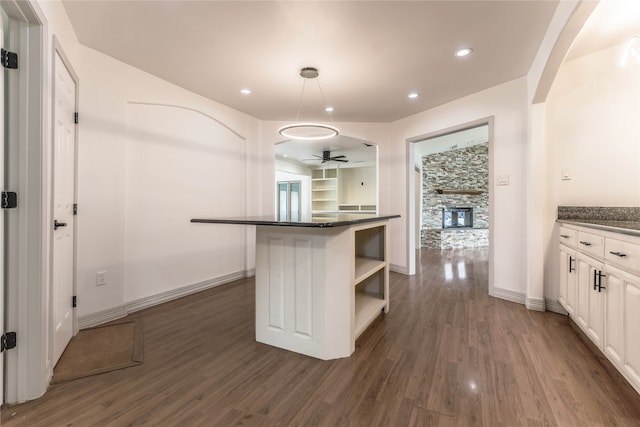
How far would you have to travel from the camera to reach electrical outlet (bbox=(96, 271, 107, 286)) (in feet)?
8.35

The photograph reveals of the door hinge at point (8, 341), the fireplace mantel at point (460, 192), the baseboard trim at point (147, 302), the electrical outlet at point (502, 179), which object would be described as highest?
the fireplace mantel at point (460, 192)

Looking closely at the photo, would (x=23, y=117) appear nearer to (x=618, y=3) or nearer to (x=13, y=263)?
(x=13, y=263)

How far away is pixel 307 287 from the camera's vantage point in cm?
194

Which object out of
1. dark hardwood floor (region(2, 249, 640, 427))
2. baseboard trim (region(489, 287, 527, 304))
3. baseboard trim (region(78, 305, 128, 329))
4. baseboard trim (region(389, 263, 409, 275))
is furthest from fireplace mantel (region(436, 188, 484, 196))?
baseboard trim (region(78, 305, 128, 329))

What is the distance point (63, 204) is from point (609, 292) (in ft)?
12.2

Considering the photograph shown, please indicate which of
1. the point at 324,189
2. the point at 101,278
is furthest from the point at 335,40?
the point at 324,189

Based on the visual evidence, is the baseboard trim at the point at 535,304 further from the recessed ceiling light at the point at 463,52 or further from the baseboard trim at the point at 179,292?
the baseboard trim at the point at 179,292

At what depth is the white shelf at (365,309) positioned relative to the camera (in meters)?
2.23

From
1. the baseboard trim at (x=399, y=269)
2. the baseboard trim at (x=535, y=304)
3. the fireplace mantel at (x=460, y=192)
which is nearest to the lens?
the baseboard trim at (x=535, y=304)

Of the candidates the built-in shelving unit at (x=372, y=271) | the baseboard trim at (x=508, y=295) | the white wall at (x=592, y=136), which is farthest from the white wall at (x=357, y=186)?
the white wall at (x=592, y=136)

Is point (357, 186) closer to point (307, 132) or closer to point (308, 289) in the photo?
point (307, 132)

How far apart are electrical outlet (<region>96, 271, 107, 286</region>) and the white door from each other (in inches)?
10.4

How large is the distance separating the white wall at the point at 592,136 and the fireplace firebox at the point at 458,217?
4810 millimetres

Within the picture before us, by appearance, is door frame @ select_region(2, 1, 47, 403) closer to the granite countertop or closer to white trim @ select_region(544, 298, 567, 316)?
the granite countertop
